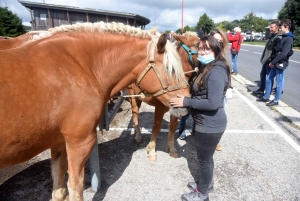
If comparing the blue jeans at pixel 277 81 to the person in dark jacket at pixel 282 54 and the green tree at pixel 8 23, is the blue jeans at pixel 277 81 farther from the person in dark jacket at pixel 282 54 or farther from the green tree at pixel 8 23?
the green tree at pixel 8 23

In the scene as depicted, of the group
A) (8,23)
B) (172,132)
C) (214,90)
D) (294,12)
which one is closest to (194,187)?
(172,132)

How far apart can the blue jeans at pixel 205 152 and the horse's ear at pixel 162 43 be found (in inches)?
40.1

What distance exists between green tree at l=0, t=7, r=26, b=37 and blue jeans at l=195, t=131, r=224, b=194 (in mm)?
19393

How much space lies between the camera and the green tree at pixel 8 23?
640 inches

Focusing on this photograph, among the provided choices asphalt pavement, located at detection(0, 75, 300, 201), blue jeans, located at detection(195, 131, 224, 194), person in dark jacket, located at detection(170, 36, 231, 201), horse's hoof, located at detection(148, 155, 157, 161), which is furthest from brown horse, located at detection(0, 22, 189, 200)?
horse's hoof, located at detection(148, 155, 157, 161)

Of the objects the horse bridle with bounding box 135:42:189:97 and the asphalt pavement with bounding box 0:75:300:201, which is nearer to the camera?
the horse bridle with bounding box 135:42:189:97

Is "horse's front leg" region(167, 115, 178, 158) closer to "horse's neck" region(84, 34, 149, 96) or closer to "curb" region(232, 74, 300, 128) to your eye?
"horse's neck" region(84, 34, 149, 96)

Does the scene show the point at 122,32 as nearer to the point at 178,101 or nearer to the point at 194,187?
the point at 178,101

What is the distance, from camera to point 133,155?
138 inches

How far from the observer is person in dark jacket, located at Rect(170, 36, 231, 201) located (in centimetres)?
202

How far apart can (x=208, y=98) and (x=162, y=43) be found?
73 centimetres

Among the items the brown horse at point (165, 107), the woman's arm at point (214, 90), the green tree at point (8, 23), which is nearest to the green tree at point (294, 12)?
the green tree at point (8, 23)

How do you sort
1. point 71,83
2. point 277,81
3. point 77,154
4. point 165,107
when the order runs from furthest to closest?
1. point 277,81
2. point 165,107
3. point 77,154
4. point 71,83

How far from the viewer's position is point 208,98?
6.73ft
